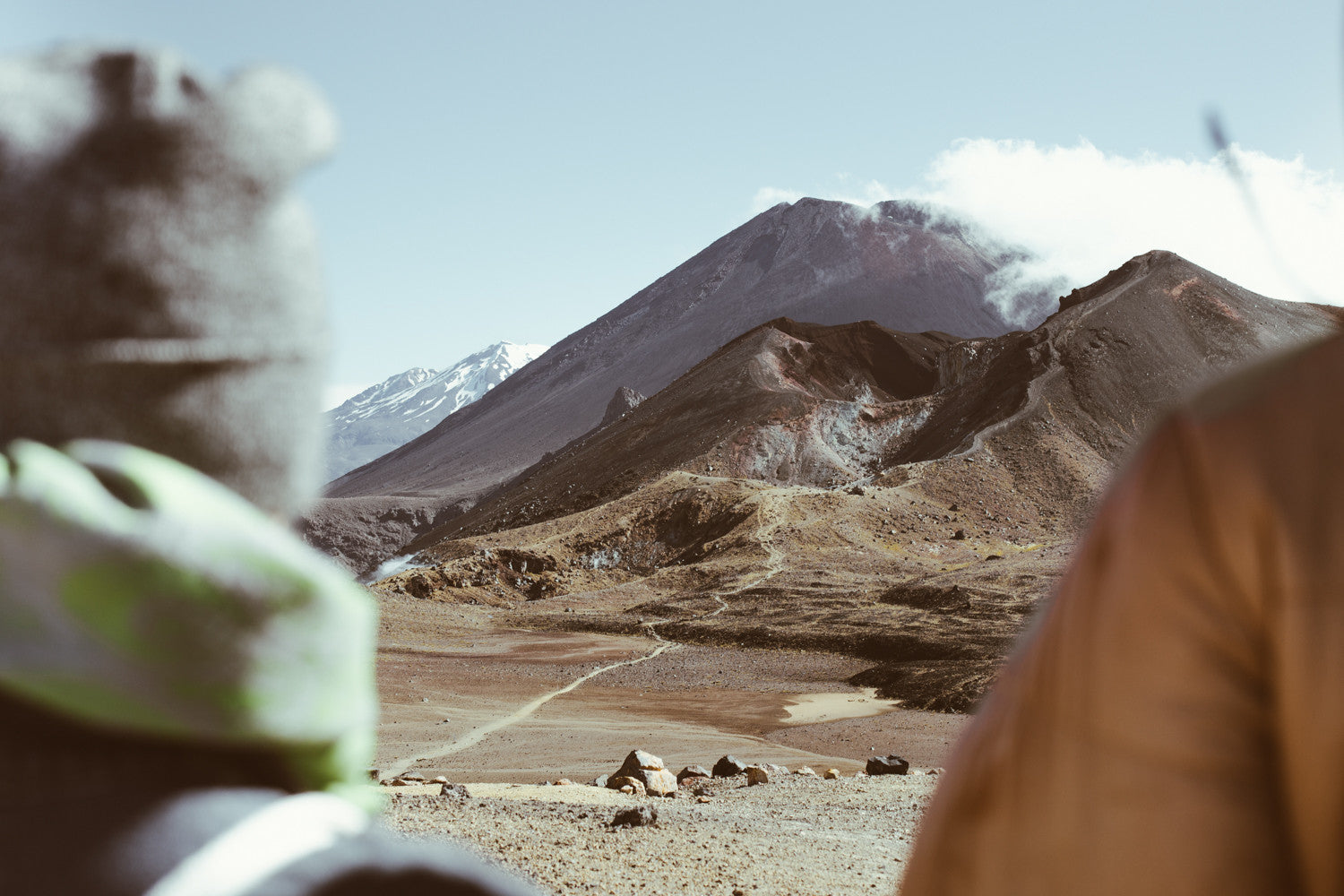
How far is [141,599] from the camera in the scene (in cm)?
72

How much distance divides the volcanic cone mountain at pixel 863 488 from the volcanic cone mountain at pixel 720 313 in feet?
93.3

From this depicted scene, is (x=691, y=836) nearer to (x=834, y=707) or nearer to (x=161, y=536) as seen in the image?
(x=161, y=536)

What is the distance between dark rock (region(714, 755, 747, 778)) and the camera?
10.9 m

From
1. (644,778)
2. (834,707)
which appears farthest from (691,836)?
(834,707)

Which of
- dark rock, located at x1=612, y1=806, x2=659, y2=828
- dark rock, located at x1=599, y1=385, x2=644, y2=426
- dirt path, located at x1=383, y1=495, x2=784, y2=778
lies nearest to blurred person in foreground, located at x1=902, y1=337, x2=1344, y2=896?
dark rock, located at x1=612, y1=806, x2=659, y2=828

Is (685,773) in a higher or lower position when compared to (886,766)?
higher

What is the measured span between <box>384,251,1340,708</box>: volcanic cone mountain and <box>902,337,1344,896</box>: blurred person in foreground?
15.1m

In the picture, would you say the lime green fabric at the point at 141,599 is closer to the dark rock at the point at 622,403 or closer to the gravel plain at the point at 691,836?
the gravel plain at the point at 691,836

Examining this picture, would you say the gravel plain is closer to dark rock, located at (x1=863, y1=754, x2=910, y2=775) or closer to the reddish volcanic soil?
dark rock, located at (x1=863, y1=754, x2=910, y2=775)

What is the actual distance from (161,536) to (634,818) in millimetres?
6899

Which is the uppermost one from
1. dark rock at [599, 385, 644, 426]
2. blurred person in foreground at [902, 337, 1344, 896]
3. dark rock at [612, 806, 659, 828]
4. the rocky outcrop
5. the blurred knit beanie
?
dark rock at [599, 385, 644, 426]

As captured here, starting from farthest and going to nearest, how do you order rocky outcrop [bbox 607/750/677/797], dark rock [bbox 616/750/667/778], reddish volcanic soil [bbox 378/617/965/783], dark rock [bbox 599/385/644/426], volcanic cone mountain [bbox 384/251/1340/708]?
dark rock [bbox 599/385/644/426] → volcanic cone mountain [bbox 384/251/1340/708] → reddish volcanic soil [bbox 378/617/965/783] → dark rock [bbox 616/750/667/778] → rocky outcrop [bbox 607/750/677/797]

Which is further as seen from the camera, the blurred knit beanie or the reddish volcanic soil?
the reddish volcanic soil

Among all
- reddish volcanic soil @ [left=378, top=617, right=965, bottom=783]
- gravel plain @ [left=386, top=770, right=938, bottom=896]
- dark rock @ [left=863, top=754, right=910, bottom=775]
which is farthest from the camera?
reddish volcanic soil @ [left=378, top=617, right=965, bottom=783]
